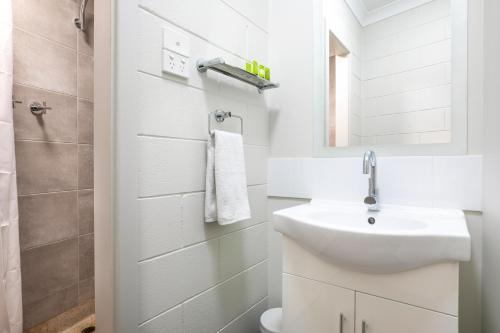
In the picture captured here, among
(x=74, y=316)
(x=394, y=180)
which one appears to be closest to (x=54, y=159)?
(x=74, y=316)

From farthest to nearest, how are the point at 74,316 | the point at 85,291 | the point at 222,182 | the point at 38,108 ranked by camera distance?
1. the point at 85,291
2. the point at 74,316
3. the point at 38,108
4. the point at 222,182

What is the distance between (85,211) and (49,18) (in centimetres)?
117

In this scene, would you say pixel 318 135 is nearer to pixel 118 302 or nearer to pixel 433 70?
pixel 433 70

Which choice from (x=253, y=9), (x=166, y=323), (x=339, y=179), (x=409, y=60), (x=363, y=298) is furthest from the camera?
(x=253, y=9)

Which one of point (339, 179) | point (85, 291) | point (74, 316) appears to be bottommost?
point (74, 316)

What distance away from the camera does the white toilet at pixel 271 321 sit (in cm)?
121

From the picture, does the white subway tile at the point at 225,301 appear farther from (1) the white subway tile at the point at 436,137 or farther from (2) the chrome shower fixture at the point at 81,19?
(2) the chrome shower fixture at the point at 81,19

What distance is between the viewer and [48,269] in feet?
5.01

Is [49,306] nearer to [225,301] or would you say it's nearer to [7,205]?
[7,205]

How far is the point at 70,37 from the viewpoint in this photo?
1628 millimetres

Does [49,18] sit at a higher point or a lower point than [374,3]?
higher

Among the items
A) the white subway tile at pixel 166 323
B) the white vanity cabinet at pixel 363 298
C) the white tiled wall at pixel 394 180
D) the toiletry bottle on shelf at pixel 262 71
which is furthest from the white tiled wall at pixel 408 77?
the white subway tile at pixel 166 323

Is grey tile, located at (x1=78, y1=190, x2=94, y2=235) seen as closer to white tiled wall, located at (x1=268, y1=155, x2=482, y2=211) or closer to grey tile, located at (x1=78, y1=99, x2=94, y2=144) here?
grey tile, located at (x1=78, y1=99, x2=94, y2=144)

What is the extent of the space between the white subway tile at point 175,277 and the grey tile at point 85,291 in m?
1.13
